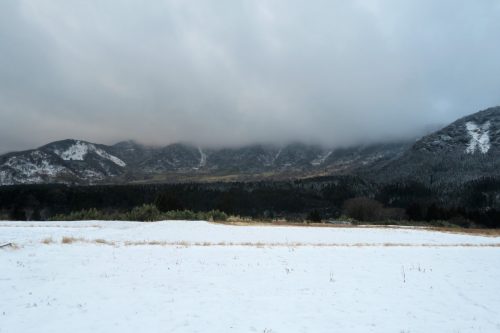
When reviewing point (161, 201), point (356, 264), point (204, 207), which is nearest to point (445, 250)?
point (356, 264)

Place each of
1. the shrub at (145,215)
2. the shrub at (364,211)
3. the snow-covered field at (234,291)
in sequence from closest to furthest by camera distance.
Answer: the snow-covered field at (234,291), the shrub at (145,215), the shrub at (364,211)

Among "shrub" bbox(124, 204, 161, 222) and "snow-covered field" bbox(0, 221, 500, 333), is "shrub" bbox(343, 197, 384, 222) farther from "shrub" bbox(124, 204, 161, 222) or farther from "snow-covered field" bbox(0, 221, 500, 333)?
"snow-covered field" bbox(0, 221, 500, 333)

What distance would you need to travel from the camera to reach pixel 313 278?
16.9 meters

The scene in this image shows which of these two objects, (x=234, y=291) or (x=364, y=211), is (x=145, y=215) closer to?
(x=234, y=291)

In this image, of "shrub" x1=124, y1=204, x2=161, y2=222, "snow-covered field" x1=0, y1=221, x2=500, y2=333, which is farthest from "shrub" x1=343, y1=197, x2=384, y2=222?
"snow-covered field" x1=0, y1=221, x2=500, y2=333

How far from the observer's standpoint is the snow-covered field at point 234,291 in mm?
11141

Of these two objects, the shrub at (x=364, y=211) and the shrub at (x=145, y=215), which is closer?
the shrub at (x=145, y=215)

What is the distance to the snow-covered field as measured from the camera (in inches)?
439

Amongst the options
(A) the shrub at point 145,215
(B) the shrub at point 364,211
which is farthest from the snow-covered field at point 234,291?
(B) the shrub at point 364,211

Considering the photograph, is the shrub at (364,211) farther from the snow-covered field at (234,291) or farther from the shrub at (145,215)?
the snow-covered field at (234,291)

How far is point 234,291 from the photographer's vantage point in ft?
47.2

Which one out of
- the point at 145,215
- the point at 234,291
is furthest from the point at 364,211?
the point at 234,291

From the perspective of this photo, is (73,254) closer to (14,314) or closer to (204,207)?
(14,314)

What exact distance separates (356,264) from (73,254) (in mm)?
15050
